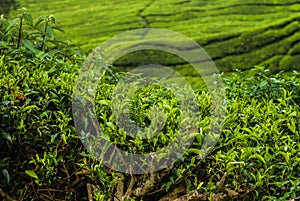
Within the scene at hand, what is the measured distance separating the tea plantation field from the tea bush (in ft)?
23.2

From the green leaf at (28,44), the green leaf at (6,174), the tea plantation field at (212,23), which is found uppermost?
the green leaf at (28,44)

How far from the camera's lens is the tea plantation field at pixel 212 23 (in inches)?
344

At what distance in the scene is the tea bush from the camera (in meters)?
1.19

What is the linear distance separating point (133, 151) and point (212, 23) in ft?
29.0

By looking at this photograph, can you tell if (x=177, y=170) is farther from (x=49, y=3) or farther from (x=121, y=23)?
(x=49, y=3)

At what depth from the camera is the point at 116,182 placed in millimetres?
1199

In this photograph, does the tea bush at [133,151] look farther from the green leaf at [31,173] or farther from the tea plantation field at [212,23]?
the tea plantation field at [212,23]

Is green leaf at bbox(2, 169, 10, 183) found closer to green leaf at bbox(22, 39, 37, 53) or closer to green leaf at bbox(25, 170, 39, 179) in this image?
green leaf at bbox(25, 170, 39, 179)

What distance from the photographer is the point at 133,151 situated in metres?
1.20

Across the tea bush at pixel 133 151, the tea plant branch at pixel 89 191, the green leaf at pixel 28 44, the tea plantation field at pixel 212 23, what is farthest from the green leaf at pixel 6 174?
the tea plantation field at pixel 212 23

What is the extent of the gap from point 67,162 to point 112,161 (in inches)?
4.8

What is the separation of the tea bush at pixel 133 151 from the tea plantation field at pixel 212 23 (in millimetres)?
7075

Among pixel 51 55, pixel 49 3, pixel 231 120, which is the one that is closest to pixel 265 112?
pixel 231 120

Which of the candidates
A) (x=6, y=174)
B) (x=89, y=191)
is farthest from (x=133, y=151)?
(x=6, y=174)
